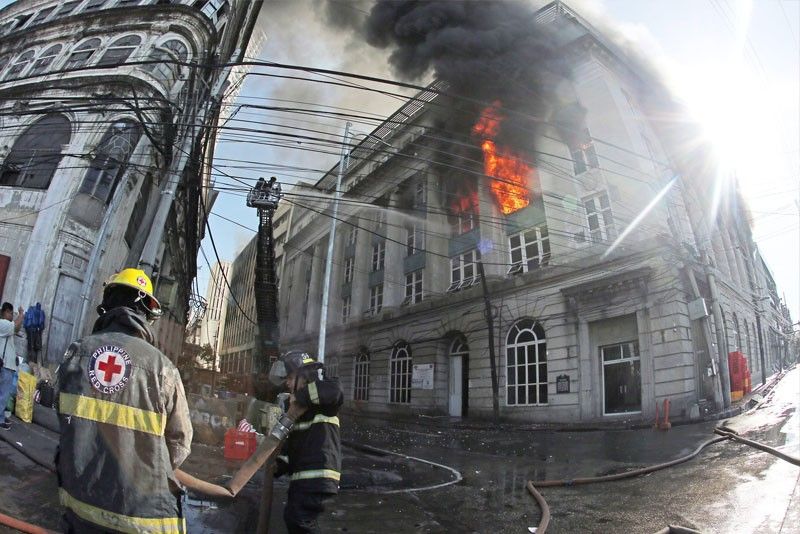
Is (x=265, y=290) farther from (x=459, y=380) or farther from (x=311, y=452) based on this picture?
(x=311, y=452)

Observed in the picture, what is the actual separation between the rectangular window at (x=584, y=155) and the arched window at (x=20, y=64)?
15.6 metres

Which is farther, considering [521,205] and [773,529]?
[521,205]

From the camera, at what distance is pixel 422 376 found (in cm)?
470

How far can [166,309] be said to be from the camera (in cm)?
652

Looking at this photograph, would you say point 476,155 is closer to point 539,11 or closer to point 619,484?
point 539,11

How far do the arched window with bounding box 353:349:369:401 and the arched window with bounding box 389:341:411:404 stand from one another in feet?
1.07

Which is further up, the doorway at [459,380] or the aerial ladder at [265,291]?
the aerial ladder at [265,291]

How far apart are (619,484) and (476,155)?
4.53 metres

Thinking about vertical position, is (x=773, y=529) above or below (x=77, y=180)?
below

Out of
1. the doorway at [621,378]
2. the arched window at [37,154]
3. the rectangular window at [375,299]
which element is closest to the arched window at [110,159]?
the arched window at [37,154]

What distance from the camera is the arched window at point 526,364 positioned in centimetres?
389

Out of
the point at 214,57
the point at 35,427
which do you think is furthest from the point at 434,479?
the point at 214,57

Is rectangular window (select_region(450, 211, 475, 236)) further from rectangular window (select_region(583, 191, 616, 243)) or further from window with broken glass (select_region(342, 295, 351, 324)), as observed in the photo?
window with broken glass (select_region(342, 295, 351, 324))

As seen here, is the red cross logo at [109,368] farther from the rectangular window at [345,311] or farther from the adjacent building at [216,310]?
the adjacent building at [216,310]
